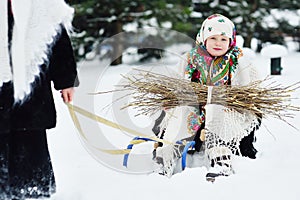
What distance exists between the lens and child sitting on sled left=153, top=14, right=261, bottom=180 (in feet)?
7.79

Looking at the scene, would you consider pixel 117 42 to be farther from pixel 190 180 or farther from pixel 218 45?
pixel 190 180

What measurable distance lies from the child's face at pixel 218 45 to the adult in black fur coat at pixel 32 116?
0.84 m

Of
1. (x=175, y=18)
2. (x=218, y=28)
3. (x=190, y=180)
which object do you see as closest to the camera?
(x=190, y=180)

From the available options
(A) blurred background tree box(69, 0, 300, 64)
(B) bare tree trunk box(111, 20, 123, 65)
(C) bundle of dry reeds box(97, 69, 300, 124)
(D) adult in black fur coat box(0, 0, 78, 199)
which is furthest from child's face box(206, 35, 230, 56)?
(B) bare tree trunk box(111, 20, 123, 65)

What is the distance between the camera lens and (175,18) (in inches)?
313

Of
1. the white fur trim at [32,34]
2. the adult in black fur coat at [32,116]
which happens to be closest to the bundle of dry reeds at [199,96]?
the adult in black fur coat at [32,116]

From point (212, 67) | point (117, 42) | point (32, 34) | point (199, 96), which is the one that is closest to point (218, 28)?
point (212, 67)

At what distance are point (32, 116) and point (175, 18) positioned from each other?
6.35m

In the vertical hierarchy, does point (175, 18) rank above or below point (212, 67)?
below

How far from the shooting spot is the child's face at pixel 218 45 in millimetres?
2473

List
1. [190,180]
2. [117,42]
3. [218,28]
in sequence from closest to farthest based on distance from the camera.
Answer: [190,180] < [218,28] < [117,42]

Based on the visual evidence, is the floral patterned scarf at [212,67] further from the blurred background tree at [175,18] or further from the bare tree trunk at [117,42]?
the bare tree trunk at [117,42]

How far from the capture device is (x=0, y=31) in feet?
5.70

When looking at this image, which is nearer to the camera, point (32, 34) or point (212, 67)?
point (32, 34)
